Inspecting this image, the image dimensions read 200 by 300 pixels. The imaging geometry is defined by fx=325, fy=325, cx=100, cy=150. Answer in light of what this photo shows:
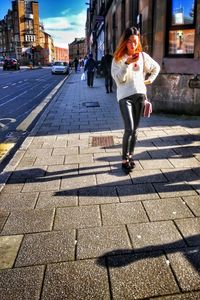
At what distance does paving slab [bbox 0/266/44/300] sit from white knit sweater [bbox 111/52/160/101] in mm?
2688

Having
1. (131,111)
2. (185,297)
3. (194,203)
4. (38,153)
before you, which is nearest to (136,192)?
(194,203)

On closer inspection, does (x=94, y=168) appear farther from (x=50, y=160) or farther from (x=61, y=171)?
(x=50, y=160)

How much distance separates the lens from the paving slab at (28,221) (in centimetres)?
325

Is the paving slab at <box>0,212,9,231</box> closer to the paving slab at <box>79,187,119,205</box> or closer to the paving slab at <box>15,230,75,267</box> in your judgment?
the paving slab at <box>15,230,75,267</box>

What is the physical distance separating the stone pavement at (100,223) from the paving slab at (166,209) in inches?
0.4

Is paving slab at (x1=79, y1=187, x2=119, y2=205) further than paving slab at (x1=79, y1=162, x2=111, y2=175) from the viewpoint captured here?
No

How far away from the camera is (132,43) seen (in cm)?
424

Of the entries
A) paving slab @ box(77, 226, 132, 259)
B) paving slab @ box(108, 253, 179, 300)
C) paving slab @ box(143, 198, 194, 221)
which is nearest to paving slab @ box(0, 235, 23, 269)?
paving slab @ box(77, 226, 132, 259)

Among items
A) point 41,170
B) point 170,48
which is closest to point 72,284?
point 41,170

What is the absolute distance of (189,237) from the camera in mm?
3008

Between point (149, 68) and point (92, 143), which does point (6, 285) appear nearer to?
point (149, 68)

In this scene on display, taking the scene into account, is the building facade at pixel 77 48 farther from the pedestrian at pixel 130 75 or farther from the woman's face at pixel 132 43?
the woman's face at pixel 132 43

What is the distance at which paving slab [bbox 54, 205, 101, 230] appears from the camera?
3294 mm

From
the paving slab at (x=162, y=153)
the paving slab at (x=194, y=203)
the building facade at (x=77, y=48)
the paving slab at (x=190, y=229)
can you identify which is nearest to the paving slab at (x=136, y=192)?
the paving slab at (x=194, y=203)
